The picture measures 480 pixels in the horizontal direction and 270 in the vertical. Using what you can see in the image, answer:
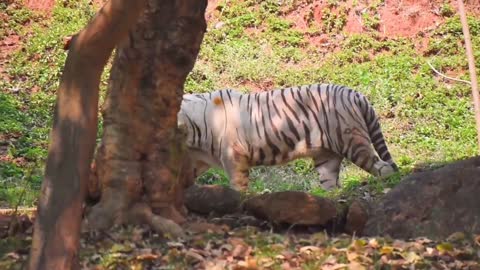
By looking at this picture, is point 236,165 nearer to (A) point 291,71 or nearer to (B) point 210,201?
(B) point 210,201

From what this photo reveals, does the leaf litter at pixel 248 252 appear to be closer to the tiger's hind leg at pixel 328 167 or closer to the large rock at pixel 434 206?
the large rock at pixel 434 206

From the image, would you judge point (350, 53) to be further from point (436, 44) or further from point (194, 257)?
point (194, 257)

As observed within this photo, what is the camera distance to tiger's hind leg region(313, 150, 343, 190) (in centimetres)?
993

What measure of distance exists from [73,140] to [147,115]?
4.64 ft

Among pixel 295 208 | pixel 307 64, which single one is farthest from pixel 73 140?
pixel 307 64

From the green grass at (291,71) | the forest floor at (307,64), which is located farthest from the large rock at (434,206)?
the green grass at (291,71)

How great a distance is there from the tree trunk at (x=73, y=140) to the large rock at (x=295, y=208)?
7.26 ft

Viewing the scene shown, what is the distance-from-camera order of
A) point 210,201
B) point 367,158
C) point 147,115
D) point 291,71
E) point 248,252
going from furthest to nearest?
point 291,71, point 367,158, point 210,201, point 147,115, point 248,252

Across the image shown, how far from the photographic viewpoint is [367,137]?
9852 millimetres

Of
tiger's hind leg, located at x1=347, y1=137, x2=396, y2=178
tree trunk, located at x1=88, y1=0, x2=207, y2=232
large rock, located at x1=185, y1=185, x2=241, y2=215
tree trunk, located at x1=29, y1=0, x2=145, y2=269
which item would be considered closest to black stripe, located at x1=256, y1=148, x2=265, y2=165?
tiger's hind leg, located at x1=347, y1=137, x2=396, y2=178

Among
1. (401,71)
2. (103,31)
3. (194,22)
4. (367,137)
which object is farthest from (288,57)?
(103,31)

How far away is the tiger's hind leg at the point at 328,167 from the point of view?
32.6ft

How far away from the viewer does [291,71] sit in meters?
16.4

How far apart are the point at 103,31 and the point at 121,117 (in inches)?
55.5
